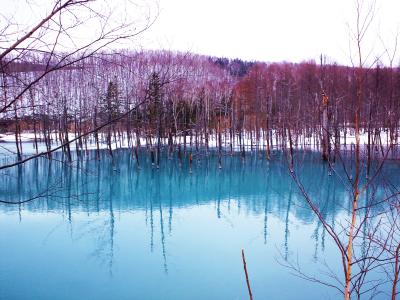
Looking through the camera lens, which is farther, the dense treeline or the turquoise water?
the turquoise water

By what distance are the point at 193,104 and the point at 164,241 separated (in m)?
30.6

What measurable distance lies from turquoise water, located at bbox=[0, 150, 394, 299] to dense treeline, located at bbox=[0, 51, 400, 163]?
1.02m

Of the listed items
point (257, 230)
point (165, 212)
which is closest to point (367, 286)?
point (257, 230)

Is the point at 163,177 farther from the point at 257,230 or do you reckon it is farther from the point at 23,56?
the point at 23,56

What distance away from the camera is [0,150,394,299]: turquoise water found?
788cm

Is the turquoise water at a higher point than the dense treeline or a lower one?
lower

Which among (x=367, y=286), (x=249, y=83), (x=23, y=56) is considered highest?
(x=249, y=83)

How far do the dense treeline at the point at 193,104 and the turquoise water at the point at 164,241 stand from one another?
1016mm

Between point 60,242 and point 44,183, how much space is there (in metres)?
11.1

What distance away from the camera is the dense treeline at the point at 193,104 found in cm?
261

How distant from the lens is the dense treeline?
8.57ft

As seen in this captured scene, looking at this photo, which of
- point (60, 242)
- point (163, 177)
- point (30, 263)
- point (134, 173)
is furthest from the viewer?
point (134, 173)

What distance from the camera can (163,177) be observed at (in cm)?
2264

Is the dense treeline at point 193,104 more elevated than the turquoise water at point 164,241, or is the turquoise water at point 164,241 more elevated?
the dense treeline at point 193,104
